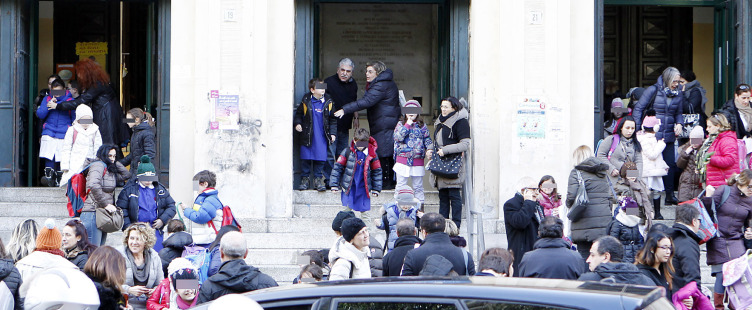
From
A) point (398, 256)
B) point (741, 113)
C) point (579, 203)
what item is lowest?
point (398, 256)

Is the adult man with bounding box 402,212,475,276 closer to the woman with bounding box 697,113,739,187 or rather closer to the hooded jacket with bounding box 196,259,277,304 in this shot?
the hooded jacket with bounding box 196,259,277,304

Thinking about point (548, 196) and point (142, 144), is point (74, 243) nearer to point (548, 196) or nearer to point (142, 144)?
point (142, 144)

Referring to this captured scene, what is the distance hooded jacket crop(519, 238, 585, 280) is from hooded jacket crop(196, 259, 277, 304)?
1977 mm

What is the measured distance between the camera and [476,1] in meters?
13.9

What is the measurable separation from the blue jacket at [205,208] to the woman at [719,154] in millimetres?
5398

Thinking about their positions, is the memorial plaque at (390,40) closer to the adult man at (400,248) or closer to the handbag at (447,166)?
the handbag at (447,166)

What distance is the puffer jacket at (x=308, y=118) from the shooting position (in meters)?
13.9

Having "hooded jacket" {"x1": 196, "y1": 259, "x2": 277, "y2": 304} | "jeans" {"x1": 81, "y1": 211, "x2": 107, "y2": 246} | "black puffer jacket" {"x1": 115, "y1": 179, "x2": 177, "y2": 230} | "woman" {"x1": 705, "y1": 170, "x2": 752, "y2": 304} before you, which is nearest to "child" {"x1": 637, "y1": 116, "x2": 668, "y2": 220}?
"woman" {"x1": 705, "y1": 170, "x2": 752, "y2": 304}

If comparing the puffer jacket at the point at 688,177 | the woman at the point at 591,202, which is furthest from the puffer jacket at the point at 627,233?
the puffer jacket at the point at 688,177

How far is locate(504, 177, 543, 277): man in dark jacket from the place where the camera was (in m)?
10.2

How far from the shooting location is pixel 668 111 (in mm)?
14039

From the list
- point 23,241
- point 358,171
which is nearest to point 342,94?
point 358,171

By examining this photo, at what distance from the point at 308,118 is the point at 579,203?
424cm

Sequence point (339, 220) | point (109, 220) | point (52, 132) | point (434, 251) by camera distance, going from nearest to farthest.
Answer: point (434, 251) < point (339, 220) < point (109, 220) < point (52, 132)
